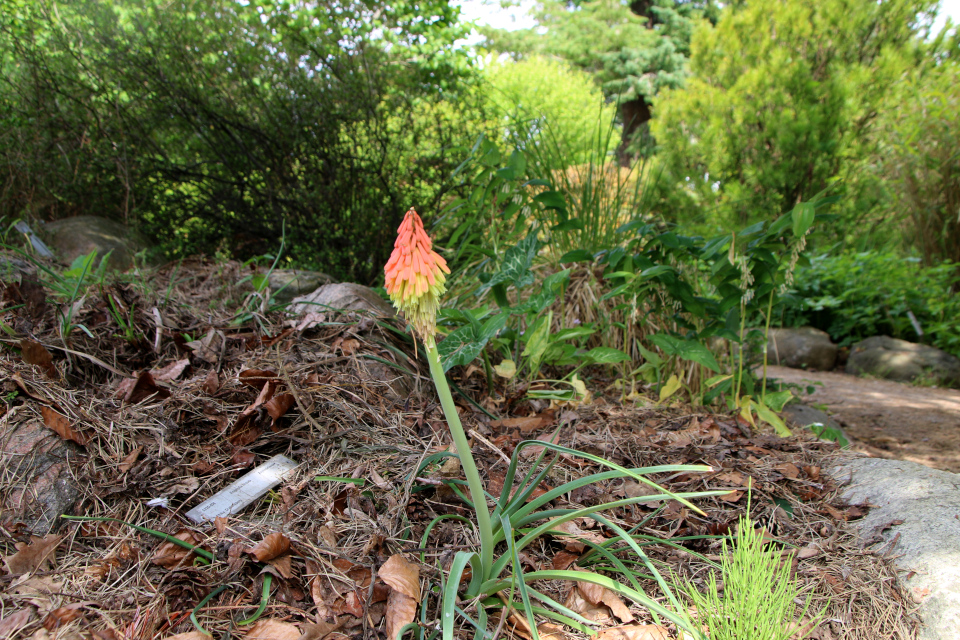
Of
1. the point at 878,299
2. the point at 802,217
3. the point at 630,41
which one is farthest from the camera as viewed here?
the point at 630,41

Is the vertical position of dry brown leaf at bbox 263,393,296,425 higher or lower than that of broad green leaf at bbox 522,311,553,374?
lower

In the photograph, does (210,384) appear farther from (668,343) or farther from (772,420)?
(772,420)

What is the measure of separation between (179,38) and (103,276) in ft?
7.56

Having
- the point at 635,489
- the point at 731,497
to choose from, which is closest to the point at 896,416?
the point at 731,497

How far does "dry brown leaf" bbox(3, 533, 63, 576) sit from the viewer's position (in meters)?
1.18

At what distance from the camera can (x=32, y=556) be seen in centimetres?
121

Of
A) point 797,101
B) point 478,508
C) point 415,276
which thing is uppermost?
point 797,101

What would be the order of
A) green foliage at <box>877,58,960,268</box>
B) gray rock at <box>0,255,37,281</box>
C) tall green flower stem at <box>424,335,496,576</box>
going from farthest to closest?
green foliage at <box>877,58,960,268</box> < gray rock at <box>0,255,37,281</box> < tall green flower stem at <box>424,335,496,576</box>

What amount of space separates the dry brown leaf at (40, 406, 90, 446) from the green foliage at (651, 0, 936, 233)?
5.73 metres

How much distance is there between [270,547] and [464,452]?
1.81ft

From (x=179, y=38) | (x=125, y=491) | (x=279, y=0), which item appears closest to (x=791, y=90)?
(x=279, y=0)

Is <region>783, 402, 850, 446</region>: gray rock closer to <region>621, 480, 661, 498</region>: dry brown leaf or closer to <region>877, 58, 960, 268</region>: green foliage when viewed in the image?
<region>621, 480, 661, 498</region>: dry brown leaf

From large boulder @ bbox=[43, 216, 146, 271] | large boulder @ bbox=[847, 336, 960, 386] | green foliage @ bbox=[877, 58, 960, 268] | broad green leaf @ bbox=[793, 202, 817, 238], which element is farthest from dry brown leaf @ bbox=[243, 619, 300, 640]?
green foliage @ bbox=[877, 58, 960, 268]

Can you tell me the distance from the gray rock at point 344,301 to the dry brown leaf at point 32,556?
116 cm
